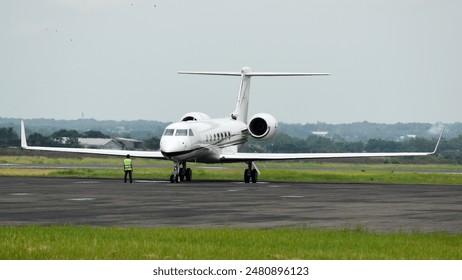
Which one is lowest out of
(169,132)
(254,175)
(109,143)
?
(109,143)

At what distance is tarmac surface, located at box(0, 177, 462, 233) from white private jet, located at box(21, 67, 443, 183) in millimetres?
7883

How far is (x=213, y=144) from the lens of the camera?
5972 cm

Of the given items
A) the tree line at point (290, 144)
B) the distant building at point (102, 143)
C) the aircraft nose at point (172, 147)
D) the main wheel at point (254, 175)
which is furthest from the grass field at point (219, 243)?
the distant building at point (102, 143)

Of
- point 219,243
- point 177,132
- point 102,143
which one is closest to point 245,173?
point 177,132

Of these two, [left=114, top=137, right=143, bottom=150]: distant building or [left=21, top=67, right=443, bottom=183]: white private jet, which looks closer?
[left=21, top=67, right=443, bottom=183]: white private jet

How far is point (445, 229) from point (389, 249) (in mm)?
5905

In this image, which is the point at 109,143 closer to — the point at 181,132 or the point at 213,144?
the point at 213,144

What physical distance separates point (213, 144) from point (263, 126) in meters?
4.15

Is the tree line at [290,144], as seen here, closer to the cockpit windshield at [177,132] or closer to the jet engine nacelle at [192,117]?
the jet engine nacelle at [192,117]

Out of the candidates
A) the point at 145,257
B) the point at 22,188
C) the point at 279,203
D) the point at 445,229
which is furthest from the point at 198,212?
the point at 22,188

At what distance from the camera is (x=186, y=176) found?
59188mm

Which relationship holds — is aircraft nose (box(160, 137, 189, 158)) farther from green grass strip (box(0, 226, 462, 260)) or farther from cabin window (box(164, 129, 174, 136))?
green grass strip (box(0, 226, 462, 260))

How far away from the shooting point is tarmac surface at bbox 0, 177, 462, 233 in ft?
88.5

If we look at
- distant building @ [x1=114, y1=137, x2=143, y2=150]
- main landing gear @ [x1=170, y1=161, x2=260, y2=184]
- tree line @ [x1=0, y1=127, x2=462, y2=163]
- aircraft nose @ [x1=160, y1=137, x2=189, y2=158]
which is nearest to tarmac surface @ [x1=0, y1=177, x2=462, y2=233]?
aircraft nose @ [x1=160, y1=137, x2=189, y2=158]
